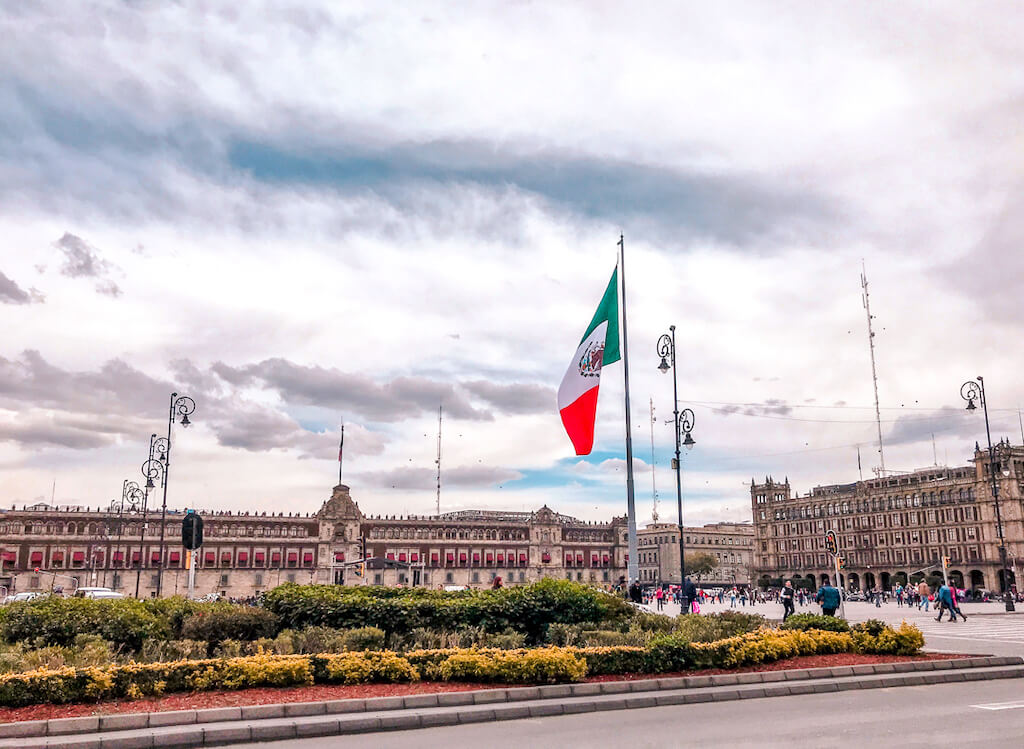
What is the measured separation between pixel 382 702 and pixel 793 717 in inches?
222

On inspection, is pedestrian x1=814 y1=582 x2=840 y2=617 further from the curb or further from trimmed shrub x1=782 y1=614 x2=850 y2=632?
the curb

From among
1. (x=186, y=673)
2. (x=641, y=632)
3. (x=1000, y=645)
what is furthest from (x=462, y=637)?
(x=1000, y=645)

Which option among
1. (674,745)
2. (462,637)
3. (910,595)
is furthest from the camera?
(910,595)

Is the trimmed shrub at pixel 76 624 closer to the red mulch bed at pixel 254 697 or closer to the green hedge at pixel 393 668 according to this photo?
the green hedge at pixel 393 668

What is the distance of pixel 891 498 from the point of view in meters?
113

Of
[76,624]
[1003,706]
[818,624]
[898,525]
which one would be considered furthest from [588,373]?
[898,525]

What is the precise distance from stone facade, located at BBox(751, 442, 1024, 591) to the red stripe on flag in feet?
277

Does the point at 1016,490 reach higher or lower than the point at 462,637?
higher

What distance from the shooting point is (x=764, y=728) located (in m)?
10.9

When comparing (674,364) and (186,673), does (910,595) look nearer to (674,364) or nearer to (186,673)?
(674,364)

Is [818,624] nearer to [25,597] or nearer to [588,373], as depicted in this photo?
[588,373]

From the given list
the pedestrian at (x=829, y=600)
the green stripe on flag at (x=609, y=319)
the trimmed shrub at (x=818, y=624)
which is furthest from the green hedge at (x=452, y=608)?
the pedestrian at (x=829, y=600)

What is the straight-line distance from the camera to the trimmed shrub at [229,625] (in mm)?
15608

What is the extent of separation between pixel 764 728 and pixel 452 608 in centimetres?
745
